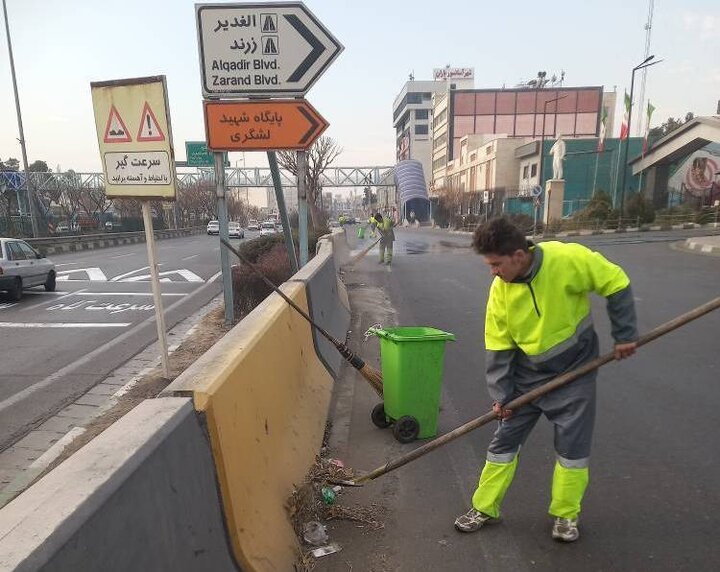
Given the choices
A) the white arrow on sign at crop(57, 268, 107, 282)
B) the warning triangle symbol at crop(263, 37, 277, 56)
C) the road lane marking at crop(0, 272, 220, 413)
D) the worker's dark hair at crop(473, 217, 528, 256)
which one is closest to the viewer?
the worker's dark hair at crop(473, 217, 528, 256)

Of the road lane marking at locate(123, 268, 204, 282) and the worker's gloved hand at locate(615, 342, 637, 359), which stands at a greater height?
the worker's gloved hand at locate(615, 342, 637, 359)

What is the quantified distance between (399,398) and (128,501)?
2754 millimetres

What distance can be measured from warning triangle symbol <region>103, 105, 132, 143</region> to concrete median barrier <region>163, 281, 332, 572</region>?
260 cm

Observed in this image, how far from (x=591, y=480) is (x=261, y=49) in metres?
6.14

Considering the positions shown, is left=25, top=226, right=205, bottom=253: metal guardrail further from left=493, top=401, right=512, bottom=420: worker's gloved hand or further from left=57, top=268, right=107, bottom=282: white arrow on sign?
left=493, top=401, right=512, bottom=420: worker's gloved hand

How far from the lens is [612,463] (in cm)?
369

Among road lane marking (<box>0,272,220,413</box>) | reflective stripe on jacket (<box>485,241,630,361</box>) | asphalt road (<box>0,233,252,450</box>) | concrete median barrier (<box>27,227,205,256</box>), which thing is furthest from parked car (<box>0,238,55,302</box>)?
concrete median barrier (<box>27,227,205,256</box>)

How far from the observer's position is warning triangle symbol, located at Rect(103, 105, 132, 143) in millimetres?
5152

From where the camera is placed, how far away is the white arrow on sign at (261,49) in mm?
6539

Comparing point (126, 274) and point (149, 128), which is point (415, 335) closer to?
point (149, 128)

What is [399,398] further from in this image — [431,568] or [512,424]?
[431,568]

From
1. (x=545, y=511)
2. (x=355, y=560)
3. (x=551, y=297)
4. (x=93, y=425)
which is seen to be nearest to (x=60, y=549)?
(x=355, y=560)

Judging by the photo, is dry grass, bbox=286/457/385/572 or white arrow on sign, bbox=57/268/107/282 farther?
white arrow on sign, bbox=57/268/107/282

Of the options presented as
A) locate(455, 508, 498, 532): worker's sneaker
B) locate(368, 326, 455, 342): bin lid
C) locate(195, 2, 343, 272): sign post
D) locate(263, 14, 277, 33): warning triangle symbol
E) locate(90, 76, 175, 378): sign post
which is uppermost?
locate(263, 14, 277, 33): warning triangle symbol
